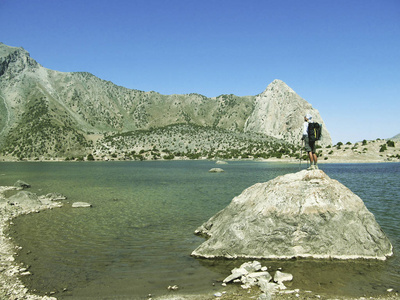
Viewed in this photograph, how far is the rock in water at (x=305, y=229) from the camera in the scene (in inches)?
571

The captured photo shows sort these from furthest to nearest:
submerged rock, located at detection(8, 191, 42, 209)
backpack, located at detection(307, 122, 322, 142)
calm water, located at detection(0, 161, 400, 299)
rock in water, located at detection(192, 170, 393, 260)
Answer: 1. submerged rock, located at detection(8, 191, 42, 209)
2. backpack, located at detection(307, 122, 322, 142)
3. rock in water, located at detection(192, 170, 393, 260)
4. calm water, located at detection(0, 161, 400, 299)

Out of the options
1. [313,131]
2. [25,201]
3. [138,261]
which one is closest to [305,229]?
[313,131]

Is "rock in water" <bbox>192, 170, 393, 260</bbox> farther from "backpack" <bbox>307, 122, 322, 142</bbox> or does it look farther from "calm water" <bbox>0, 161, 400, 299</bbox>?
"backpack" <bbox>307, 122, 322, 142</bbox>

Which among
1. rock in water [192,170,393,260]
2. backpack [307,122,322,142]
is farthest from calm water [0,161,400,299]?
backpack [307,122,322,142]

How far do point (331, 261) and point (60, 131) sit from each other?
7422 inches

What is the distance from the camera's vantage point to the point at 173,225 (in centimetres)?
2133

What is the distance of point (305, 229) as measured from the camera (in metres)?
14.7

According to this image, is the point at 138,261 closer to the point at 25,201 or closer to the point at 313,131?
the point at 313,131

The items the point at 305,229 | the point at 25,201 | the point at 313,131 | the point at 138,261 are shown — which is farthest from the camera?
the point at 25,201

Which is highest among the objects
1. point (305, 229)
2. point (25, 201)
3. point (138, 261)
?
point (305, 229)

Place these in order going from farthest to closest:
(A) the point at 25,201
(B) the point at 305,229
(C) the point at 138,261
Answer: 1. (A) the point at 25,201
2. (B) the point at 305,229
3. (C) the point at 138,261

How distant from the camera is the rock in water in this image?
1452 cm

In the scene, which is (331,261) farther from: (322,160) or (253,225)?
(322,160)

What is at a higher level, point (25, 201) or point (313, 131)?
point (313, 131)
